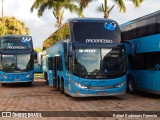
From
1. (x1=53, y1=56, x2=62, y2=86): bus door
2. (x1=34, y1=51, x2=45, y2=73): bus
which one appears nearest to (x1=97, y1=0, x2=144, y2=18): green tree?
(x1=34, y1=51, x2=45, y2=73): bus

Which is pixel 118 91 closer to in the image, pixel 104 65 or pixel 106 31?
pixel 104 65

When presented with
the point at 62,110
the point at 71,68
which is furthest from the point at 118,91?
the point at 62,110

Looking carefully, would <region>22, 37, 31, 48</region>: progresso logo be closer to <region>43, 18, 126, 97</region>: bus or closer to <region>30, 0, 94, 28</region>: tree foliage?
<region>43, 18, 126, 97</region>: bus

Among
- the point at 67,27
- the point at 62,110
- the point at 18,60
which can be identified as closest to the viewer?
the point at 62,110

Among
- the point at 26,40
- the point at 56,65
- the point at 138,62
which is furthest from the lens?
the point at 26,40

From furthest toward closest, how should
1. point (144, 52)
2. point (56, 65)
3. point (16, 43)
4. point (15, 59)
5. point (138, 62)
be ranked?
point (16, 43) → point (15, 59) → point (56, 65) → point (138, 62) → point (144, 52)

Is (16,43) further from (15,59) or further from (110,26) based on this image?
(110,26)

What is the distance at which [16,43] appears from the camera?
25922 millimetres

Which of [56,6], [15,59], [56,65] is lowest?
[56,65]

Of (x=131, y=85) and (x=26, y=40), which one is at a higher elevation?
(x=26, y=40)

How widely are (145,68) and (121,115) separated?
6.76 metres

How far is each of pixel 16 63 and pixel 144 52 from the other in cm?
1091

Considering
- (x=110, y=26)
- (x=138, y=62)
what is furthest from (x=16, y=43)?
(x=110, y=26)

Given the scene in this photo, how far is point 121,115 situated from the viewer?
11.8m
